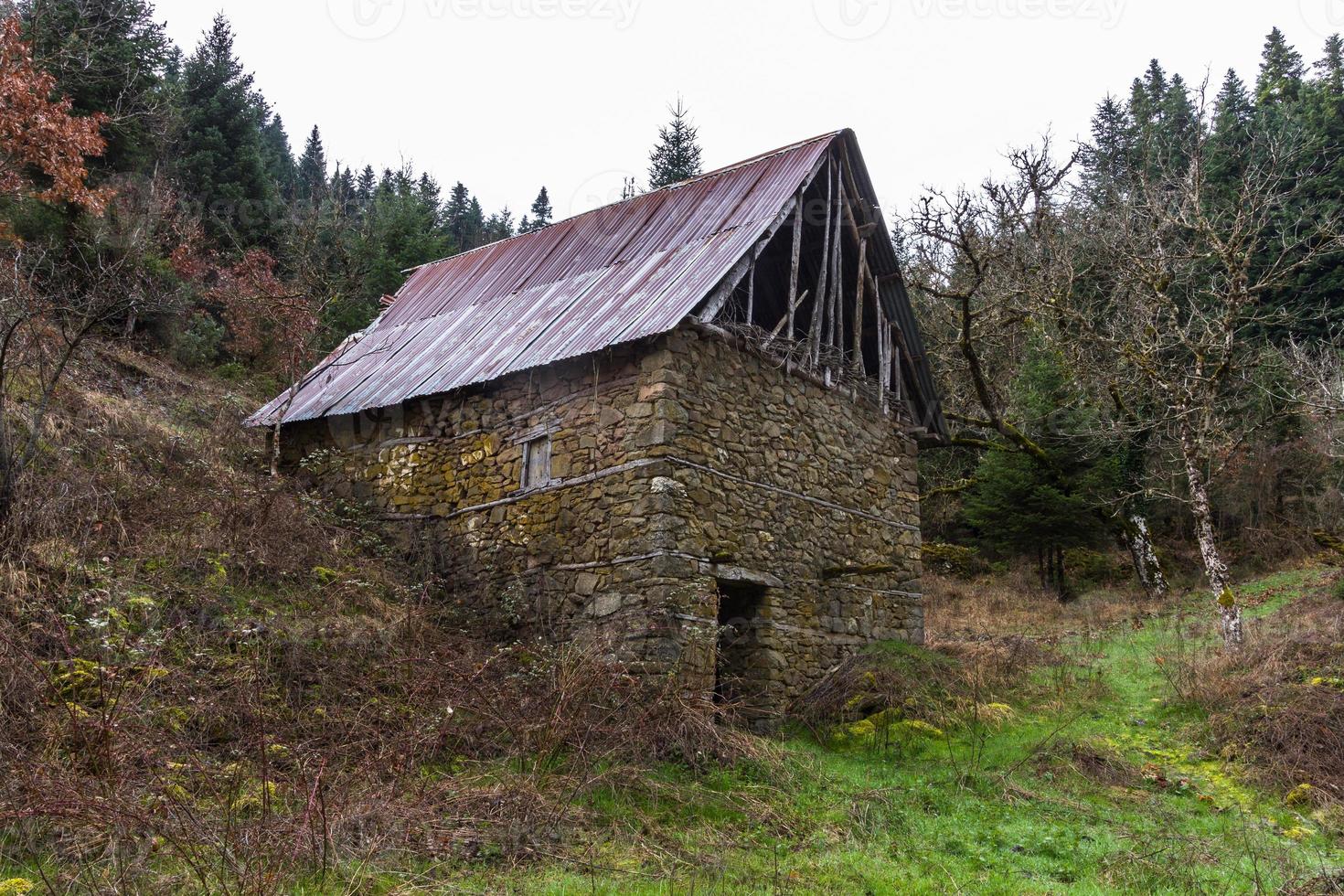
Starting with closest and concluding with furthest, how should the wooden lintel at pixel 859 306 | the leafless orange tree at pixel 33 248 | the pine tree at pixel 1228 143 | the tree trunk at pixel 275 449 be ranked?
the leafless orange tree at pixel 33 248 < the wooden lintel at pixel 859 306 < the tree trunk at pixel 275 449 < the pine tree at pixel 1228 143

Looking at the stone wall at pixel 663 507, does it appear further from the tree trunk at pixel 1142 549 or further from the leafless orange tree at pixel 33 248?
the tree trunk at pixel 1142 549

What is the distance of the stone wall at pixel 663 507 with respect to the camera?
10.9 m

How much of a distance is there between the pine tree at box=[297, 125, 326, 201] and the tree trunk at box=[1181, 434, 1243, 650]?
39.3m

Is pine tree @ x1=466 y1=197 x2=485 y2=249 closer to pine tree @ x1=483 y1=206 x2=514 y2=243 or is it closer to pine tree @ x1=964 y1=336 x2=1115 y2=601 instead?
pine tree @ x1=483 y1=206 x2=514 y2=243

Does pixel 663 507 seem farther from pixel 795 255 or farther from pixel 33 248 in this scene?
pixel 33 248

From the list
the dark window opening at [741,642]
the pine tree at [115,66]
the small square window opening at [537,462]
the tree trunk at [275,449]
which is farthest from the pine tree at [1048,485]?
the pine tree at [115,66]

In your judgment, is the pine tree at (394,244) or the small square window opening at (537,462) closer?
the small square window opening at (537,462)

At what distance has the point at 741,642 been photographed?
12.0 meters

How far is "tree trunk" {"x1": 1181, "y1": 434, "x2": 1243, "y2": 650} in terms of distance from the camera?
14078mm

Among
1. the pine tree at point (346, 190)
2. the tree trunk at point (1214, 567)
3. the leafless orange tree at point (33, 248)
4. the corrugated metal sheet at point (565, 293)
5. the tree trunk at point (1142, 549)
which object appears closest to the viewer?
the leafless orange tree at point (33, 248)

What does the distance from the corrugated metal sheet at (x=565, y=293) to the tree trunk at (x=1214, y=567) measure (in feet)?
24.3

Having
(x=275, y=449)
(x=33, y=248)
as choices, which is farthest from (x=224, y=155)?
(x=275, y=449)

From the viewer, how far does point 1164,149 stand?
3428 centimetres

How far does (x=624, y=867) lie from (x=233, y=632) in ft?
15.5
